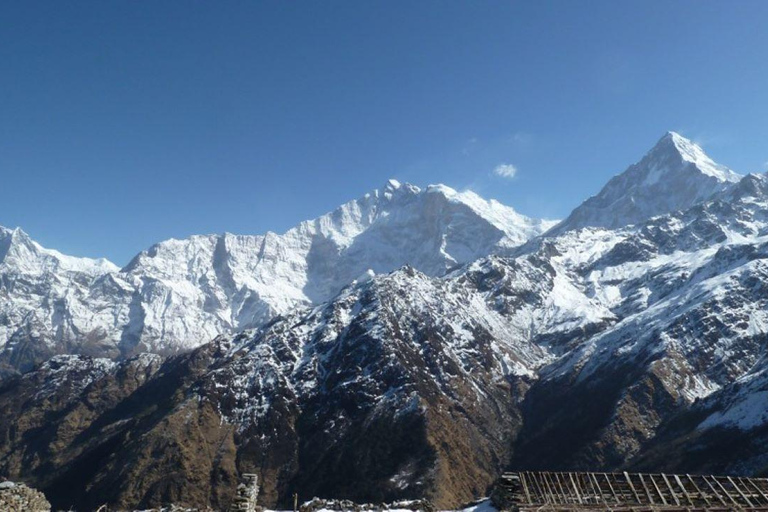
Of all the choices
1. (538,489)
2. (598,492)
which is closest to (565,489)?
(598,492)

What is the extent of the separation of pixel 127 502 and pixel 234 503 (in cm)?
19091

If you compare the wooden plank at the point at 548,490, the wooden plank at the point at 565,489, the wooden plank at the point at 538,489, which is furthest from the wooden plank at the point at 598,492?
the wooden plank at the point at 538,489

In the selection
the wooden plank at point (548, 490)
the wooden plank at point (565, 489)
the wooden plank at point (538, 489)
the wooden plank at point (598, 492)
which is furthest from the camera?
the wooden plank at point (565, 489)

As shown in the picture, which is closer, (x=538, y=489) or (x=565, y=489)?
(x=538, y=489)

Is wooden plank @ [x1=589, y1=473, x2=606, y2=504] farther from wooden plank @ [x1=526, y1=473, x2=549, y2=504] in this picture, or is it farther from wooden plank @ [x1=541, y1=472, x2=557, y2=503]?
wooden plank @ [x1=526, y1=473, x2=549, y2=504]

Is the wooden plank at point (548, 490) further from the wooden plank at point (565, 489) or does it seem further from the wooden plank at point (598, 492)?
the wooden plank at point (598, 492)

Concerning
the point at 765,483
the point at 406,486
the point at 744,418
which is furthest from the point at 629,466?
the point at 765,483

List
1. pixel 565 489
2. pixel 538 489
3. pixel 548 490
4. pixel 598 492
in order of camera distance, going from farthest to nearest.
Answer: pixel 565 489, pixel 538 489, pixel 598 492, pixel 548 490

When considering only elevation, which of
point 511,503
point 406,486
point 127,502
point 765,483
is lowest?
point 765,483

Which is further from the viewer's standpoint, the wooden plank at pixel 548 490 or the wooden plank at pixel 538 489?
the wooden plank at pixel 538 489

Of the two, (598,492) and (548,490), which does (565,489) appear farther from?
(548,490)

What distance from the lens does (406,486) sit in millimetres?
195000

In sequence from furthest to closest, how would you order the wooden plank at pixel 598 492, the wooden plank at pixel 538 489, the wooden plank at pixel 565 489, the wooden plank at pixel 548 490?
the wooden plank at pixel 565 489 < the wooden plank at pixel 538 489 < the wooden plank at pixel 548 490 < the wooden plank at pixel 598 492

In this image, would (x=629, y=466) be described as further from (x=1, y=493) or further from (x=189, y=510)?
(x=1, y=493)
